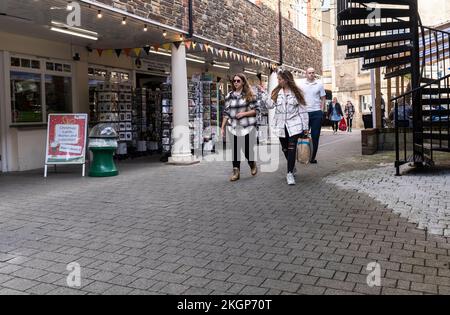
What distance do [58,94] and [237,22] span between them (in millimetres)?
5542

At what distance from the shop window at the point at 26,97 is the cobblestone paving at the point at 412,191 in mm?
7003

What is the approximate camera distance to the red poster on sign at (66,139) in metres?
9.62

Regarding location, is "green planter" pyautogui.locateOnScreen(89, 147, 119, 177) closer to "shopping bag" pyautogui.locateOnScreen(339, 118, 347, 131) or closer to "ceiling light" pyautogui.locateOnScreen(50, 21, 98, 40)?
"ceiling light" pyautogui.locateOnScreen(50, 21, 98, 40)

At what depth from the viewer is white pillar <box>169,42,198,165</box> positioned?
37.5ft

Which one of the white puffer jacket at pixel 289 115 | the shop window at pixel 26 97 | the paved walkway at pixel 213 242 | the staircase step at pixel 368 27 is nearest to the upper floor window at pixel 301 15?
→ the staircase step at pixel 368 27

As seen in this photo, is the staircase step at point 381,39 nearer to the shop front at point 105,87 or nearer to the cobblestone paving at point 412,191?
the cobblestone paving at point 412,191

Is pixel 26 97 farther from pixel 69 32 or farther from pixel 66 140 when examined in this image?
pixel 66 140

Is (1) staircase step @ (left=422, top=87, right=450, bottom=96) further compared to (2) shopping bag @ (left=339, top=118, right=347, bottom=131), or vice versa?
(2) shopping bag @ (left=339, top=118, right=347, bottom=131)

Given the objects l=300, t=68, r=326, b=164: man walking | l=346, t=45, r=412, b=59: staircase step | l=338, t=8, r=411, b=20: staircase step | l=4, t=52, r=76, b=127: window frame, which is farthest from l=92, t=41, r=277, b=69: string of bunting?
l=346, t=45, r=412, b=59: staircase step

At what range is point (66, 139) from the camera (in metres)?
9.73

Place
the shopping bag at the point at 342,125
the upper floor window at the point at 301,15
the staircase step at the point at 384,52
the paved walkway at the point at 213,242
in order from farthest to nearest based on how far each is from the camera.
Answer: the shopping bag at the point at 342,125, the upper floor window at the point at 301,15, the staircase step at the point at 384,52, the paved walkway at the point at 213,242

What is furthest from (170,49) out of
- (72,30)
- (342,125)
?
(342,125)

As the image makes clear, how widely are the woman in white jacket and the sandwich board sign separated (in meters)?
4.00

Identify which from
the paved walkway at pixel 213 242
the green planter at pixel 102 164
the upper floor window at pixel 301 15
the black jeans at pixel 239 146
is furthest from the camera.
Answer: the upper floor window at pixel 301 15
